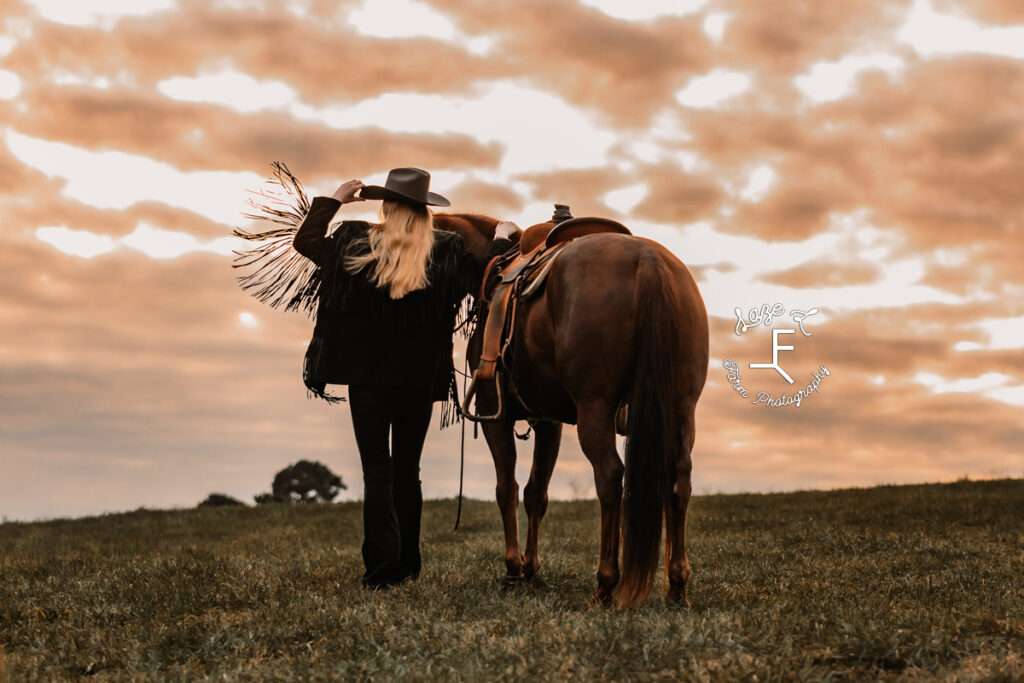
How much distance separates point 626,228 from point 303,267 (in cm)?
248

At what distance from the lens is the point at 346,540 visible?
40.1 feet

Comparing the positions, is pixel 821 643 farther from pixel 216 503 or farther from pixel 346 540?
pixel 216 503

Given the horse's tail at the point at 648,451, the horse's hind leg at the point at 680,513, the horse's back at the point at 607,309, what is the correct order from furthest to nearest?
the horse's back at the point at 607,309 → the horse's hind leg at the point at 680,513 → the horse's tail at the point at 648,451

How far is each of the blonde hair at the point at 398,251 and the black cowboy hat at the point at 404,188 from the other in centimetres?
8

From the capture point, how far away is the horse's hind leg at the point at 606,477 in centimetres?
523

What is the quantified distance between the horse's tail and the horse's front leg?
1.50 meters

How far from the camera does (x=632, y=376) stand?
526 cm

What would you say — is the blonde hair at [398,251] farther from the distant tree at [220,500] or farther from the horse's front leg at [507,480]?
the distant tree at [220,500]

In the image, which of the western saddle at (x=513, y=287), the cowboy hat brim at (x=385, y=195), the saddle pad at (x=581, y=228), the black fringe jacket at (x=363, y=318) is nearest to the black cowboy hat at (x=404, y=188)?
the cowboy hat brim at (x=385, y=195)

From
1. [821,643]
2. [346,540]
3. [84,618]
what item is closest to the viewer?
[821,643]

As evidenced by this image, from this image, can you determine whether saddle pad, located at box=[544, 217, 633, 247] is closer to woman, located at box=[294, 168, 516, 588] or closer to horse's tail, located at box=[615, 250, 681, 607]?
woman, located at box=[294, 168, 516, 588]

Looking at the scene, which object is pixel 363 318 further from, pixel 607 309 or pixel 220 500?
pixel 220 500

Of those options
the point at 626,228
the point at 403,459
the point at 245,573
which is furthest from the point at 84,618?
the point at 626,228

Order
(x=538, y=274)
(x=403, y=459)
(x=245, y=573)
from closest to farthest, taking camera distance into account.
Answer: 1. (x=538, y=274)
2. (x=403, y=459)
3. (x=245, y=573)
